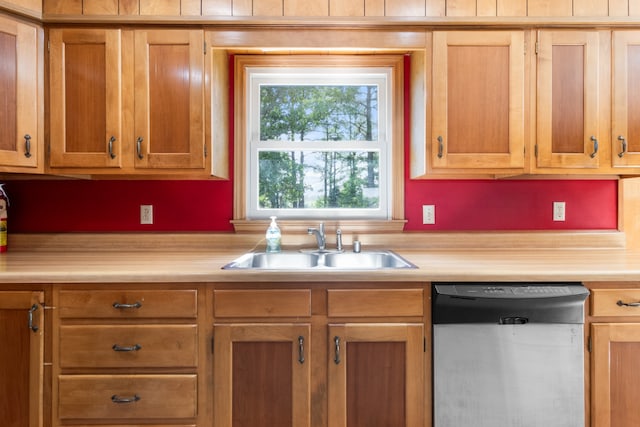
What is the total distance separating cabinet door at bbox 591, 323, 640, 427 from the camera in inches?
61.3

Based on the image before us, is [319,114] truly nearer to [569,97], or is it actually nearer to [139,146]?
[139,146]

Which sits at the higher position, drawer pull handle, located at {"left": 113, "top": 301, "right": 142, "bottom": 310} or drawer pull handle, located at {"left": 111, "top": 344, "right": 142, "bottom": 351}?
drawer pull handle, located at {"left": 113, "top": 301, "right": 142, "bottom": 310}

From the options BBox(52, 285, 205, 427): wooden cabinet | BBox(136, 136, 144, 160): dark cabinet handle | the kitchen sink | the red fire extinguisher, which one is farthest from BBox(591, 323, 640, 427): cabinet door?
the red fire extinguisher

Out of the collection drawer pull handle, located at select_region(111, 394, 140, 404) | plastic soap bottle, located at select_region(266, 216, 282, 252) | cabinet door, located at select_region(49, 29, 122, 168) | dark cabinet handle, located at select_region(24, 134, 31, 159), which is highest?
cabinet door, located at select_region(49, 29, 122, 168)

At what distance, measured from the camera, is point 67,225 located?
7.36 ft

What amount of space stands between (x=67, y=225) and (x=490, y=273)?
2235 millimetres

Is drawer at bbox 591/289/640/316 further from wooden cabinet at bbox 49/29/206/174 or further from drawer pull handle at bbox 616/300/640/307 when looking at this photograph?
wooden cabinet at bbox 49/29/206/174

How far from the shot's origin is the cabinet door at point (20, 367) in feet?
5.06

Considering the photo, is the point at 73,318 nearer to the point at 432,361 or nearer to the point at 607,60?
the point at 432,361

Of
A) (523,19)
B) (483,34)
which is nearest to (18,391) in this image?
(483,34)

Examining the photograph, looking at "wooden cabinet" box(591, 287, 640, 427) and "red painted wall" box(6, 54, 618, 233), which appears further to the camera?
"red painted wall" box(6, 54, 618, 233)

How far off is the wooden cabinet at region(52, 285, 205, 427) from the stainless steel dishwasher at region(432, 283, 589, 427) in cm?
103

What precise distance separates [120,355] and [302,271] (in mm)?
790

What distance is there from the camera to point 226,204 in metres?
2.27
